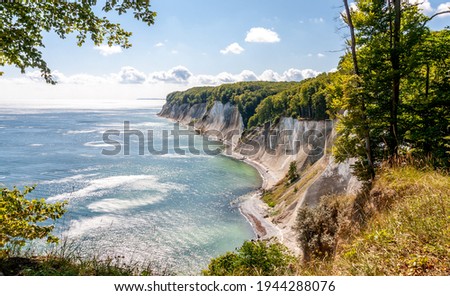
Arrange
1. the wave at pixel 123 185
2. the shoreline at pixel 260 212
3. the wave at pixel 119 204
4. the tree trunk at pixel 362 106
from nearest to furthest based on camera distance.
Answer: the tree trunk at pixel 362 106 < the shoreline at pixel 260 212 < the wave at pixel 119 204 < the wave at pixel 123 185

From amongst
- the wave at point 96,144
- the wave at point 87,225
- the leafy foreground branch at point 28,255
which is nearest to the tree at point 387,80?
the leafy foreground branch at point 28,255

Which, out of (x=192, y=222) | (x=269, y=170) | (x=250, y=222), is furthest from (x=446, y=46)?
(x=269, y=170)

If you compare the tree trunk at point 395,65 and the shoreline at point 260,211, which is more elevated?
the tree trunk at point 395,65

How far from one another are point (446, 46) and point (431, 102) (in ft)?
10.4

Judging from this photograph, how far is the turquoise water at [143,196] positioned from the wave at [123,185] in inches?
6.9

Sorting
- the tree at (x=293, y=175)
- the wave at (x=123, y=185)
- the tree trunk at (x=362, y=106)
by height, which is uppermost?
the tree trunk at (x=362, y=106)

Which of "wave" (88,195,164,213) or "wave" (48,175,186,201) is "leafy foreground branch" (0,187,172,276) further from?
"wave" (48,175,186,201)

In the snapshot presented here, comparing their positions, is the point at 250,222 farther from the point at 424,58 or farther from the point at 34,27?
the point at 34,27

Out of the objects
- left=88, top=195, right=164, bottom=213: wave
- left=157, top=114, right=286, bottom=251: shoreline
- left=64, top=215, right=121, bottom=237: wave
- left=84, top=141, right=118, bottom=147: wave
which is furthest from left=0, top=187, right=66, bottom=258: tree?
left=84, top=141, right=118, bottom=147: wave

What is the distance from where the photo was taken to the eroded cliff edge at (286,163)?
34812mm

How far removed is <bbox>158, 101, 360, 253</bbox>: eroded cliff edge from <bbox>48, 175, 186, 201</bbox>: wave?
16.7 m

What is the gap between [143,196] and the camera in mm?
49844

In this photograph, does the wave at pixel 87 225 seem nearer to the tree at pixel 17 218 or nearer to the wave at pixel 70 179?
the wave at pixel 70 179

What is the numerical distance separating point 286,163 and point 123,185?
33623 millimetres
